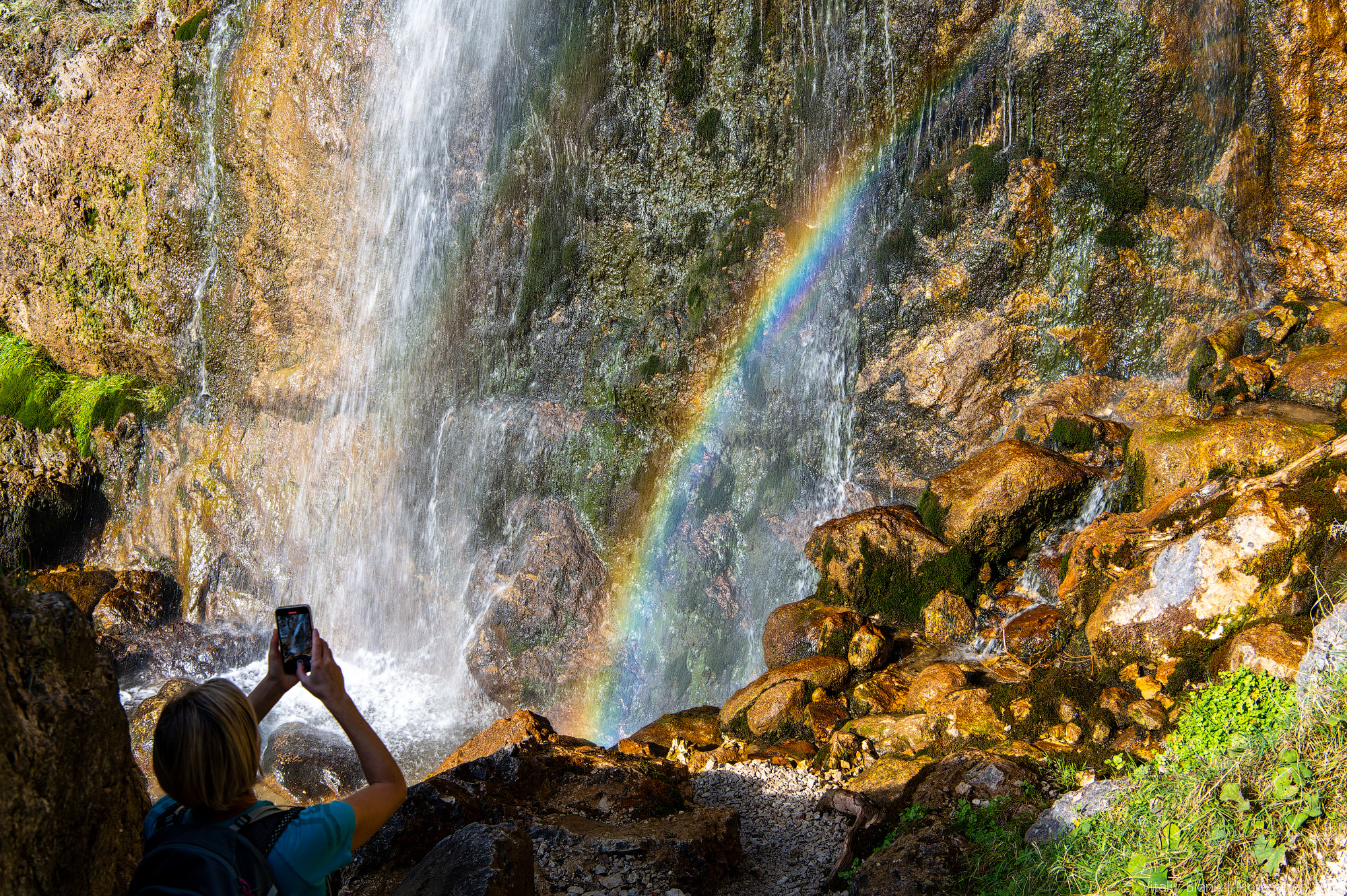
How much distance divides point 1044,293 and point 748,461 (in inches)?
166

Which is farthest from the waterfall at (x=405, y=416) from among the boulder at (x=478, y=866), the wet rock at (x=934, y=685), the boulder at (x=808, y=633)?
the boulder at (x=478, y=866)

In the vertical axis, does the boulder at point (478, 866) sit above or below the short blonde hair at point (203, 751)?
below

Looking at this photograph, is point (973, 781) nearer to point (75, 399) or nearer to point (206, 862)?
point (206, 862)

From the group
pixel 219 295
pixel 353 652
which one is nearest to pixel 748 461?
pixel 353 652

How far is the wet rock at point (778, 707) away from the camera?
282 inches

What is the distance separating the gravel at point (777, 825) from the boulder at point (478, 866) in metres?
1.73

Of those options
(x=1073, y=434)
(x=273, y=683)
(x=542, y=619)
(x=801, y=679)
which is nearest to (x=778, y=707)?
(x=801, y=679)

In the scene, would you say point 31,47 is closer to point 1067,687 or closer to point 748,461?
point 748,461

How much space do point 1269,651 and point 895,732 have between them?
8.80 ft

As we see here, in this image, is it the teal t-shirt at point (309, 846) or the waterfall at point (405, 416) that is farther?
the waterfall at point (405, 416)

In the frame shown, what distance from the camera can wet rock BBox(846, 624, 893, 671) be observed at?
25.1 ft

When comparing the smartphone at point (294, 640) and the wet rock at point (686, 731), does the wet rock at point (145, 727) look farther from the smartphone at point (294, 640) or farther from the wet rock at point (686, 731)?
the smartphone at point (294, 640)

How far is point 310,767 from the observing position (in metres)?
8.37

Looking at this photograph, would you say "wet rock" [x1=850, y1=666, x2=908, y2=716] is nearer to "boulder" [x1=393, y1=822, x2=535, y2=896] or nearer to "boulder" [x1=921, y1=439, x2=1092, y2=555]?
"boulder" [x1=921, y1=439, x2=1092, y2=555]
